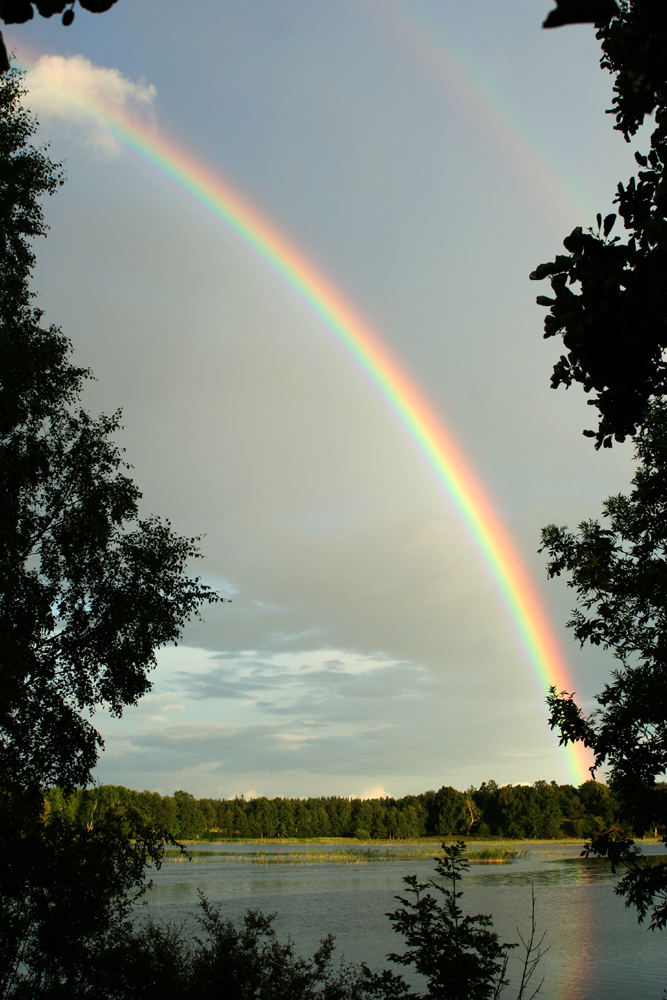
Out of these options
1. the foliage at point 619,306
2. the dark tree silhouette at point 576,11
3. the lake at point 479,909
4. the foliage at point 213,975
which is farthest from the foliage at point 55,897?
the dark tree silhouette at point 576,11

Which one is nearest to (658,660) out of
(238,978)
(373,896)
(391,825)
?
(238,978)

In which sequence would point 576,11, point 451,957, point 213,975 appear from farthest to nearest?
point 213,975
point 451,957
point 576,11

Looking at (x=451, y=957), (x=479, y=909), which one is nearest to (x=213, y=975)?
(x=451, y=957)

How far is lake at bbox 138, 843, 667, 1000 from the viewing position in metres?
29.3

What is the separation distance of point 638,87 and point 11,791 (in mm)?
14715

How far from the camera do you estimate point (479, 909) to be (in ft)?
145

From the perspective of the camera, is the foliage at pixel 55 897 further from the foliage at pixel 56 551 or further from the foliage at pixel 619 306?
the foliage at pixel 619 306

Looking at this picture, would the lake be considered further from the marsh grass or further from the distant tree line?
the distant tree line

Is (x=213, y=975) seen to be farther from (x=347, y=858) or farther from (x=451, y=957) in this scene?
(x=347, y=858)

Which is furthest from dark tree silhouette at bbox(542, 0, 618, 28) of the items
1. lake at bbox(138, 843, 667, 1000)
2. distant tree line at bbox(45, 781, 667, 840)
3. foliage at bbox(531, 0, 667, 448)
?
distant tree line at bbox(45, 781, 667, 840)

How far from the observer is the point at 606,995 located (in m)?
25.7

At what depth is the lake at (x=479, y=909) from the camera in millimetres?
29328

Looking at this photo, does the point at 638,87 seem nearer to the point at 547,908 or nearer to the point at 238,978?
the point at 238,978

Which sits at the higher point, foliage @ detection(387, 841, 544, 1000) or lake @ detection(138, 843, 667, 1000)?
foliage @ detection(387, 841, 544, 1000)
